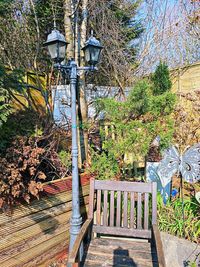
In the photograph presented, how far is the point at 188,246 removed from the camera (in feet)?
7.17

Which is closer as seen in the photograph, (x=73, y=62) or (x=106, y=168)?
(x=73, y=62)

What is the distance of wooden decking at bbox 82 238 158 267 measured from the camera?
1799 millimetres

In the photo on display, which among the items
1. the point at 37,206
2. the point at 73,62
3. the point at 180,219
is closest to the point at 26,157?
the point at 37,206

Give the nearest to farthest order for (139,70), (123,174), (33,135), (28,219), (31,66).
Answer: (28,219) < (33,135) < (123,174) < (31,66) < (139,70)

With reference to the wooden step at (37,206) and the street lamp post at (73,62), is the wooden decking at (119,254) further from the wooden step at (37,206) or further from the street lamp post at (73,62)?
the wooden step at (37,206)

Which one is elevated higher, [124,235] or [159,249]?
[159,249]

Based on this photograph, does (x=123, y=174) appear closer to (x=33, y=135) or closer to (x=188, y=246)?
(x=188, y=246)

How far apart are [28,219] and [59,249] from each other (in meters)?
0.65

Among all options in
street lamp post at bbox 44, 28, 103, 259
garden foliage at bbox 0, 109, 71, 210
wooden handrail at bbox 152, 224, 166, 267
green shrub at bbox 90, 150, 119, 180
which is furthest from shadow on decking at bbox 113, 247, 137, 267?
green shrub at bbox 90, 150, 119, 180

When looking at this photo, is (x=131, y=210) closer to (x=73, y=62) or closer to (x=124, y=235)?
(x=124, y=235)

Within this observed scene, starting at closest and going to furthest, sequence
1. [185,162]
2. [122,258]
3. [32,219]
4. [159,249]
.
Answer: [159,249] → [122,258] → [32,219] → [185,162]

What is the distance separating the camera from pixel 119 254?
1.93 m

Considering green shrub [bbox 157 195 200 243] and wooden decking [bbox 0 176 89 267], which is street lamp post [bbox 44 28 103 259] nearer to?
wooden decking [bbox 0 176 89 267]

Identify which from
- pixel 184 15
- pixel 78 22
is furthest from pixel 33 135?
pixel 184 15
